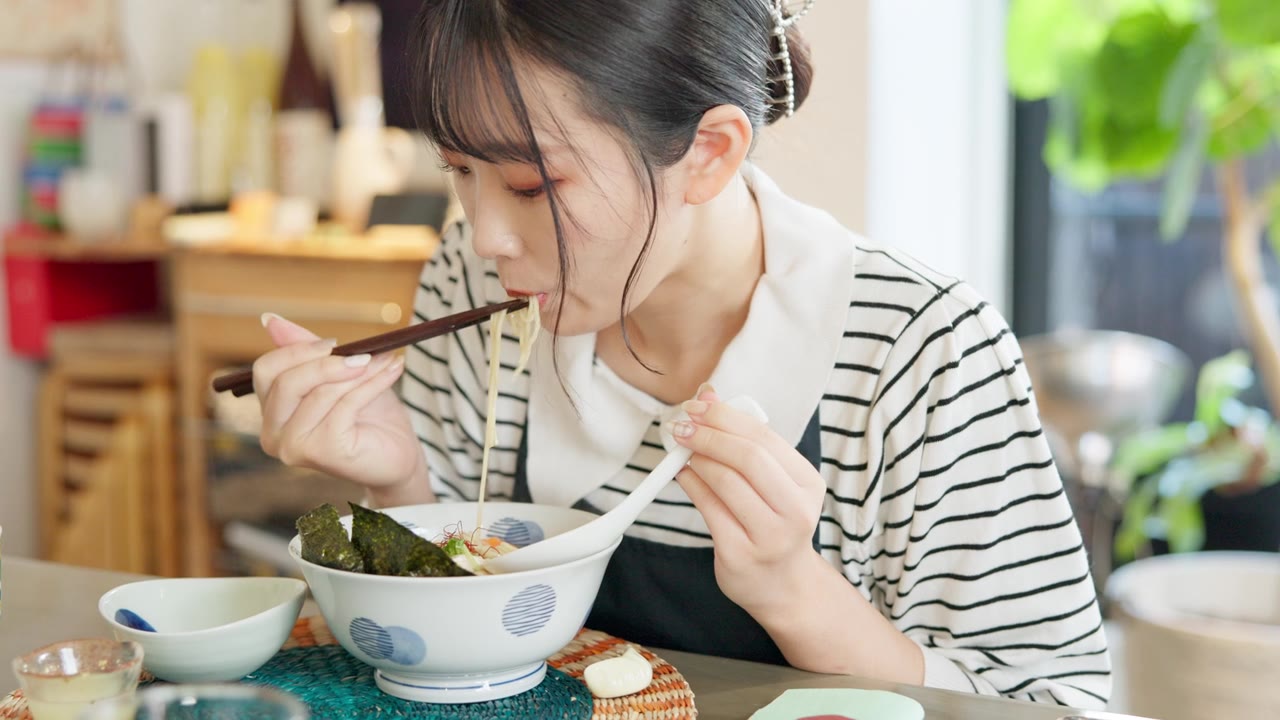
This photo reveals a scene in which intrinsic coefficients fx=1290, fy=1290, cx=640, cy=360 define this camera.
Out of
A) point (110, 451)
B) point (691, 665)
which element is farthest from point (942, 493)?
point (110, 451)

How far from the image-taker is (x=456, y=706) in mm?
900

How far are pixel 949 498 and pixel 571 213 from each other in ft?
1.38

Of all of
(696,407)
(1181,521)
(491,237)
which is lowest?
(1181,521)

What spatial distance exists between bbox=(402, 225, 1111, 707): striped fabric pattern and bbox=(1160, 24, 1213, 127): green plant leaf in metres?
1.09

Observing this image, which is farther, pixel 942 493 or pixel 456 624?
pixel 942 493

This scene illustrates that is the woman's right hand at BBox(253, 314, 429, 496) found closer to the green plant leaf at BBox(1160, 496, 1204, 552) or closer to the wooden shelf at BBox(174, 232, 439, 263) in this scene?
the wooden shelf at BBox(174, 232, 439, 263)

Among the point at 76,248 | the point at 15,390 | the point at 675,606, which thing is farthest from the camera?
the point at 15,390

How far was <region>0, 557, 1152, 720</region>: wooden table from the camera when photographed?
2.88 ft

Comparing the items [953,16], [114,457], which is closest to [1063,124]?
[953,16]

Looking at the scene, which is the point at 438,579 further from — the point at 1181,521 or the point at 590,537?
the point at 1181,521

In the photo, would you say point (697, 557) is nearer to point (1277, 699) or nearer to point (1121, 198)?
point (1277, 699)

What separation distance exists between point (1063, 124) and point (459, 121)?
67.0 inches

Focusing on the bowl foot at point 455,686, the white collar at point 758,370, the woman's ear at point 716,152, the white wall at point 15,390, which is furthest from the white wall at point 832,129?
the white wall at point 15,390

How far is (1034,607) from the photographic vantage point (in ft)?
3.67
